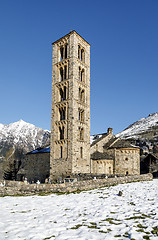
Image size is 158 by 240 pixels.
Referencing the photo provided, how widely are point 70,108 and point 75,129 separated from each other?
12.3ft

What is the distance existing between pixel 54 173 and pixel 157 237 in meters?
30.8

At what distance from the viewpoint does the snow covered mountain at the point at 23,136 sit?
149 m

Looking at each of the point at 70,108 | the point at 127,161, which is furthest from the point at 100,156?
A: the point at 70,108

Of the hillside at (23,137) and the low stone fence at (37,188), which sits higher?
the hillside at (23,137)

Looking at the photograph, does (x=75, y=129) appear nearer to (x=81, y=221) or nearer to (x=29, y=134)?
(x=81, y=221)

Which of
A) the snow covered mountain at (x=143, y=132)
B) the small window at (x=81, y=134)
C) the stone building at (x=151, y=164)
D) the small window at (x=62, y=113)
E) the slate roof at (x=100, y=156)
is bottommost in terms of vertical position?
the stone building at (x=151, y=164)

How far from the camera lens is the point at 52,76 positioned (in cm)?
4159

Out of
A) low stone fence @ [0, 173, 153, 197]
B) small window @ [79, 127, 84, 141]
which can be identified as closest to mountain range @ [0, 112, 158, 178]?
small window @ [79, 127, 84, 141]

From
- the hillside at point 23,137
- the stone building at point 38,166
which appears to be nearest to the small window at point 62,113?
the stone building at point 38,166

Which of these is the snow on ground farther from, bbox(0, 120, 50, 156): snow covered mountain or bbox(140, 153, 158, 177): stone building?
bbox(0, 120, 50, 156): snow covered mountain

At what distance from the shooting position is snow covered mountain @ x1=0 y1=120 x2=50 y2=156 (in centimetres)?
14907

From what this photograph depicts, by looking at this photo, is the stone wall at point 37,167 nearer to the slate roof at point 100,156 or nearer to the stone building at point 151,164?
the slate roof at point 100,156

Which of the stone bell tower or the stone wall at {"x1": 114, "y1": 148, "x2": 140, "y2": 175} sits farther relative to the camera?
the stone wall at {"x1": 114, "y1": 148, "x2": 140, "y2": 175}

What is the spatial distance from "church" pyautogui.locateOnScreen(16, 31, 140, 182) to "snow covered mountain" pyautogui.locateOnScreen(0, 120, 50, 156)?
105 meters
